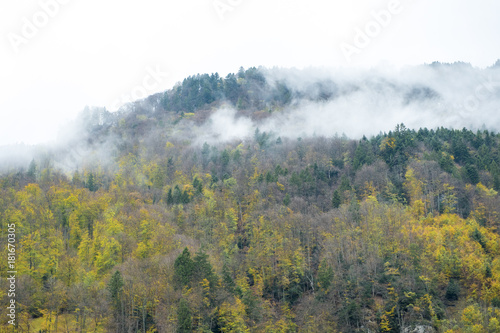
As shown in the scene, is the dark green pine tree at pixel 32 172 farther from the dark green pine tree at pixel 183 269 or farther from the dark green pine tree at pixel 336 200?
the dark green pine tree at pixel 336 200

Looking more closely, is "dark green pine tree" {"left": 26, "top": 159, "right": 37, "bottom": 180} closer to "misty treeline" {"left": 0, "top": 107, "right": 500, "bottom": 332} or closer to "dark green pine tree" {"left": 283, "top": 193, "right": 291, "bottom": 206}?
"misty treeline" {"left": 0, "top": 107, "right": 500, "bottom": 332}

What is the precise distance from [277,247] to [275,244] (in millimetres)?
652

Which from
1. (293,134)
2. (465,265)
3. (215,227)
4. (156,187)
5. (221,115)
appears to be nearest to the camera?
(465,265)

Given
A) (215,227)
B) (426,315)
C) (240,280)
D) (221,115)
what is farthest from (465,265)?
(221,115)

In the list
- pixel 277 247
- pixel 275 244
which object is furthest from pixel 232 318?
pixel 275 244

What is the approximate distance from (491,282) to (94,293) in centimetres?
5131

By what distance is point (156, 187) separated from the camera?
3782 inches

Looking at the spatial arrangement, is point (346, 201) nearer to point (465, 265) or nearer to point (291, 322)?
point (465, 265)

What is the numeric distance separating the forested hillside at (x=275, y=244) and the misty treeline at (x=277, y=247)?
223 millimetres

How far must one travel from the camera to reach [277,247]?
60.9 metres

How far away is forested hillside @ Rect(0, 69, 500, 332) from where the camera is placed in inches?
1730

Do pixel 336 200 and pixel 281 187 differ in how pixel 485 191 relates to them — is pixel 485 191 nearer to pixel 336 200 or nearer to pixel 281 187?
pixel 336 200

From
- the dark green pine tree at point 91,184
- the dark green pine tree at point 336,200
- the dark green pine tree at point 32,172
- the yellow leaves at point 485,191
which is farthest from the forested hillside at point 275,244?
the dark green pine tree at point 32,172

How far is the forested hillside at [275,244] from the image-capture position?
43938 mm
